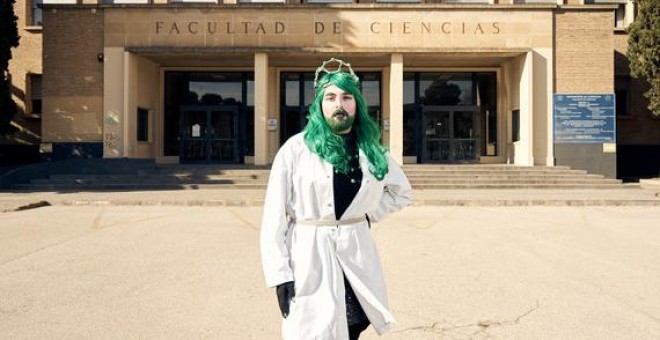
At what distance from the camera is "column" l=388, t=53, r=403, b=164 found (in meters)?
22.4

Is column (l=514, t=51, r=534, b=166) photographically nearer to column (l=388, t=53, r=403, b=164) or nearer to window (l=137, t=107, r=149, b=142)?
column (l=388, t=53, r=403, b=164)

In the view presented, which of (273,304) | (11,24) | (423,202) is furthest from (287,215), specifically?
(11,24)

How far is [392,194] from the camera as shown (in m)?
2.90

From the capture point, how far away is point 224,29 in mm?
22484

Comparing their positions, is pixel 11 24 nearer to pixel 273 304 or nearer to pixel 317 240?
pixel 273 304

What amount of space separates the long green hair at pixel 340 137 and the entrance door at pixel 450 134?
76.3 feet

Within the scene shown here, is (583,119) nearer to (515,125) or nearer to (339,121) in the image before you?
(515,125)

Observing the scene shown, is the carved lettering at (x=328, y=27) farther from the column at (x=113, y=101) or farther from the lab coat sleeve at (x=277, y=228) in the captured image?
the lab coat sleeve at (x=277, y=228)

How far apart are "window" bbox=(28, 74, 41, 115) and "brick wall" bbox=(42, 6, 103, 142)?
4.63 meters

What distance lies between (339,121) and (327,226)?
0.49 metres

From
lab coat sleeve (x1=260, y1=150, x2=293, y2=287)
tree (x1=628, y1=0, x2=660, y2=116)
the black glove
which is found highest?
tree (x1=628, y1=0, x2=660, y2=116)

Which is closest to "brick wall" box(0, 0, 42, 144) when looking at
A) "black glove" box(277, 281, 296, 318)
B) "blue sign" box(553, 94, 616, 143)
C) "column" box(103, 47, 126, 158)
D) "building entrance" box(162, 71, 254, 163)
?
"column" box(103, 47, 126, 158)

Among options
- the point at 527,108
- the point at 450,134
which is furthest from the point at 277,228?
the point at 450,134

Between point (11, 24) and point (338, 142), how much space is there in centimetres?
2263
